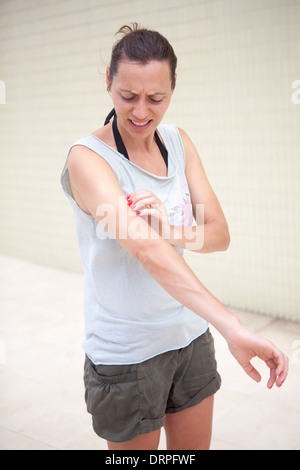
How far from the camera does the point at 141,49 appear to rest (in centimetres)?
128

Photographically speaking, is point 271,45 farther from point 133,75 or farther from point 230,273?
point 133,75

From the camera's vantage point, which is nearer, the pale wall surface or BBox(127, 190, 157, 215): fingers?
BBox(127, 190, 157, 215): fingers

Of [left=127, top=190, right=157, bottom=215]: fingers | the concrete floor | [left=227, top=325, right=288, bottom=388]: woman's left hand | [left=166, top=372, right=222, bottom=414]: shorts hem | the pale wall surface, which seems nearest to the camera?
[left=227, top=325, right=288, bottom=388]: woman's left hand

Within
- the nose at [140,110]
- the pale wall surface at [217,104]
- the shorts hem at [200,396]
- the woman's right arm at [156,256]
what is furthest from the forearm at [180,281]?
the pale wall surface at [217,104]

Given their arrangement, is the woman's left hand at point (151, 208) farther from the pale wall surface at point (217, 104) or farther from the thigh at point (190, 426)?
the pale wall surface at point (217, 104)

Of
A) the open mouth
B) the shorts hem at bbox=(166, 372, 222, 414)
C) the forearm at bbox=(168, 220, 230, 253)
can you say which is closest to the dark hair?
the open mouth

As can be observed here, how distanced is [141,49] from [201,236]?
473 millimetres

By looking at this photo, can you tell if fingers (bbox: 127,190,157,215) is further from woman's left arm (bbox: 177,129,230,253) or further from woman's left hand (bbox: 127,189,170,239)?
woman's left arm (bbox: 177,129,230,253)

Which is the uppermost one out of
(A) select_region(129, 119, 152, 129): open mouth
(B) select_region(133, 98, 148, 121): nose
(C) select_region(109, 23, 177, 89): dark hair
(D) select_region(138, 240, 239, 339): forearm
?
(C) select_region(109, 23, 177, 89): dark hair

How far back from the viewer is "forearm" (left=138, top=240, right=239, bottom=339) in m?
1.13

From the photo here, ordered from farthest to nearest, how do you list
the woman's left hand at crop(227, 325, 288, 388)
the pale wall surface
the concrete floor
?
the pale wall surface, the concrete floor, the woman's left hand at crop(227, 325, 288, 388)

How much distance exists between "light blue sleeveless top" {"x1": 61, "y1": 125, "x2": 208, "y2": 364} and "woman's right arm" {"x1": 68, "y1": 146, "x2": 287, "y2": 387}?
58 millimetres

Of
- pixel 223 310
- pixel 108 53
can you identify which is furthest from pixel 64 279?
pixel 223 310

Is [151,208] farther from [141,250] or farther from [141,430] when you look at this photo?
[141,430]
